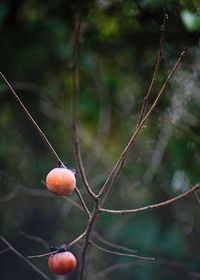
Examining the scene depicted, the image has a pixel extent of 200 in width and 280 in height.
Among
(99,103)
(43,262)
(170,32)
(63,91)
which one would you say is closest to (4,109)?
(63,91)

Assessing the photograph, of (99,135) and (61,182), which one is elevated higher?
(61,182)

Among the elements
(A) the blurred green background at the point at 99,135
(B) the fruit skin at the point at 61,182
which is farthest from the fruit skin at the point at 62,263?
(A) the blurred green background at the point at 99,135

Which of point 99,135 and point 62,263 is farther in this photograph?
point 99,135

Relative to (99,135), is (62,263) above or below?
above

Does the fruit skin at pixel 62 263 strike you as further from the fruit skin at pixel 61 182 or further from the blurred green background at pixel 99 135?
the blurred green background at pixel 99 135

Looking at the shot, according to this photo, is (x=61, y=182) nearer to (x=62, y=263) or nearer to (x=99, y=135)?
(x=62, y=263)

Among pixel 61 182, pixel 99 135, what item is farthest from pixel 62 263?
pixel 99 135

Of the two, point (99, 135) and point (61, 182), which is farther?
point (99, 135)
